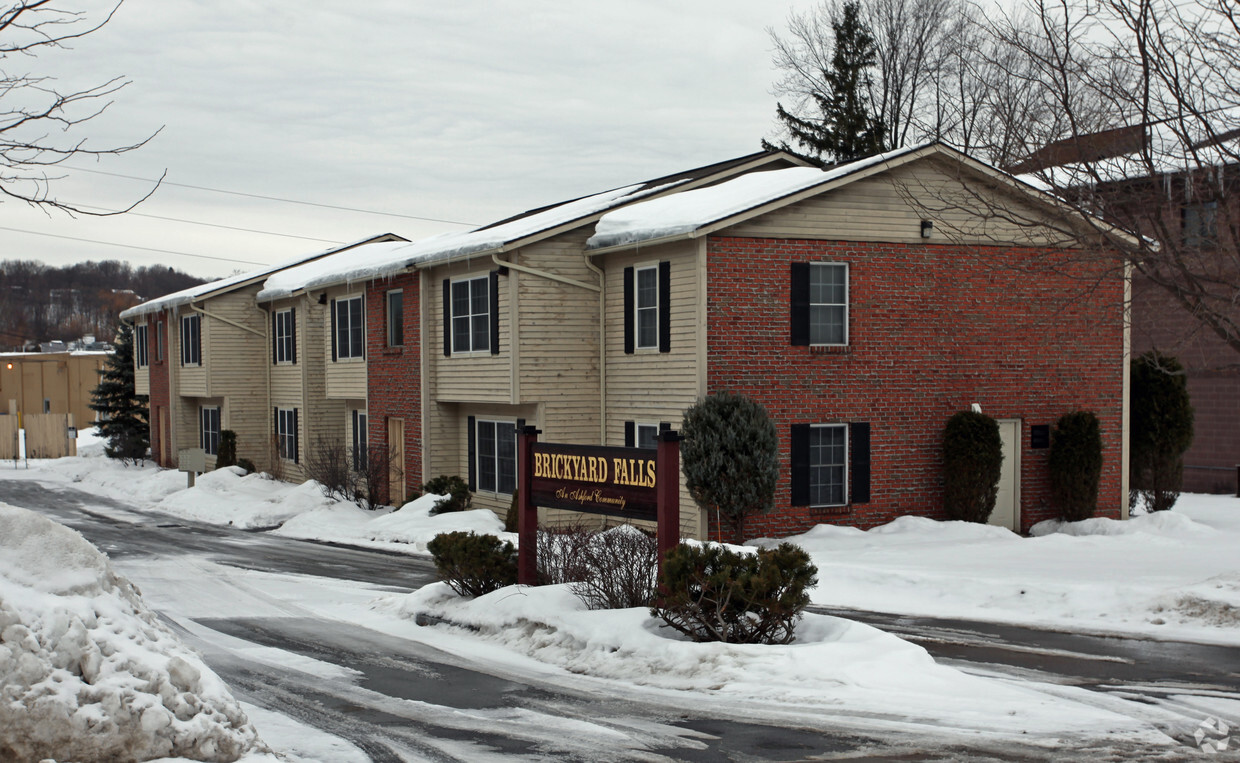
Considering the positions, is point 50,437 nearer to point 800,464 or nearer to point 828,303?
point 800,464

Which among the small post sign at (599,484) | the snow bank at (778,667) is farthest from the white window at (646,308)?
→ the snow bank at (778,667)

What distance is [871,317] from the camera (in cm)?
2119

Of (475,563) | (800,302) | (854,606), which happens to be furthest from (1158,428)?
(475,563)

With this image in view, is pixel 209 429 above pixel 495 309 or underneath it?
underneath

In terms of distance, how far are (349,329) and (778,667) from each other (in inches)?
905

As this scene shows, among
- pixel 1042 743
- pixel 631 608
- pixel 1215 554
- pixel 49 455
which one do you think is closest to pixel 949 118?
pixel 1215 554

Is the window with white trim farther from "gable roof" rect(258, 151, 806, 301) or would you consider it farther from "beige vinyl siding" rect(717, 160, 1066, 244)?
"beige vinyl siding" rect(717, 160, 1066, 244)

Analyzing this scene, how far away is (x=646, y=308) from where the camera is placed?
71.9 feet

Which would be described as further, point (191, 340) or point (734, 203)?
point (191, 340)

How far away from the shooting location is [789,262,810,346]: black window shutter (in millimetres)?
20734

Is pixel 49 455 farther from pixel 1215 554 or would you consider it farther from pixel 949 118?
pixel 1215 554

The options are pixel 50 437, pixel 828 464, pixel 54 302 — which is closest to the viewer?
pixel 828 464

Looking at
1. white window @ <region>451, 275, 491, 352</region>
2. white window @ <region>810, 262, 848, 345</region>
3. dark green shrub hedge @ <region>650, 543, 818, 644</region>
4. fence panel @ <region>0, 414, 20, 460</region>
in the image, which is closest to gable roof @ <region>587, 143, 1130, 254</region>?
white window @ <region>810, 262, 848, 345</region>

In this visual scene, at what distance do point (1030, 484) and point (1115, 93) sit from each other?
10.7m
